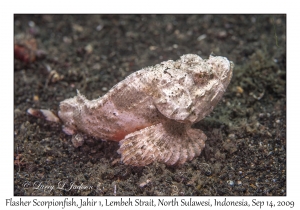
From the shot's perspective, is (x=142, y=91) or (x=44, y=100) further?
(x=44, y=100)

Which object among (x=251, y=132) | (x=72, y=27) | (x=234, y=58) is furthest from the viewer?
(x=72, y=27)

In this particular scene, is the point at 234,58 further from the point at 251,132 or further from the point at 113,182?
the point at 113,182

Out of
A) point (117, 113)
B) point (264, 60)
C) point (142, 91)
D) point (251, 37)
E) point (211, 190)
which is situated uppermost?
point (251, 37)

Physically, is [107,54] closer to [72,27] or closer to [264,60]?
[72,27]

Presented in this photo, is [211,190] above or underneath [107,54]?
underneath

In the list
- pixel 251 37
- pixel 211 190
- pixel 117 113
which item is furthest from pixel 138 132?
pixel 251 37

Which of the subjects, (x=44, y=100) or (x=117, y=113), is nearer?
(x=117, y=113)

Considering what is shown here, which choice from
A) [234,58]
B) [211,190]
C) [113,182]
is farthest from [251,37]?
[113,182]

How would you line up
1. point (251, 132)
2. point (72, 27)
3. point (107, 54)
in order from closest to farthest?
1. point (251, 132)
2. point (107, 54)
3. point (72, 27)

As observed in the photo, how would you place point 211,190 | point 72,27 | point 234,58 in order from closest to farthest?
1. point 211,190
2. point 234,58
3. point 72,27
